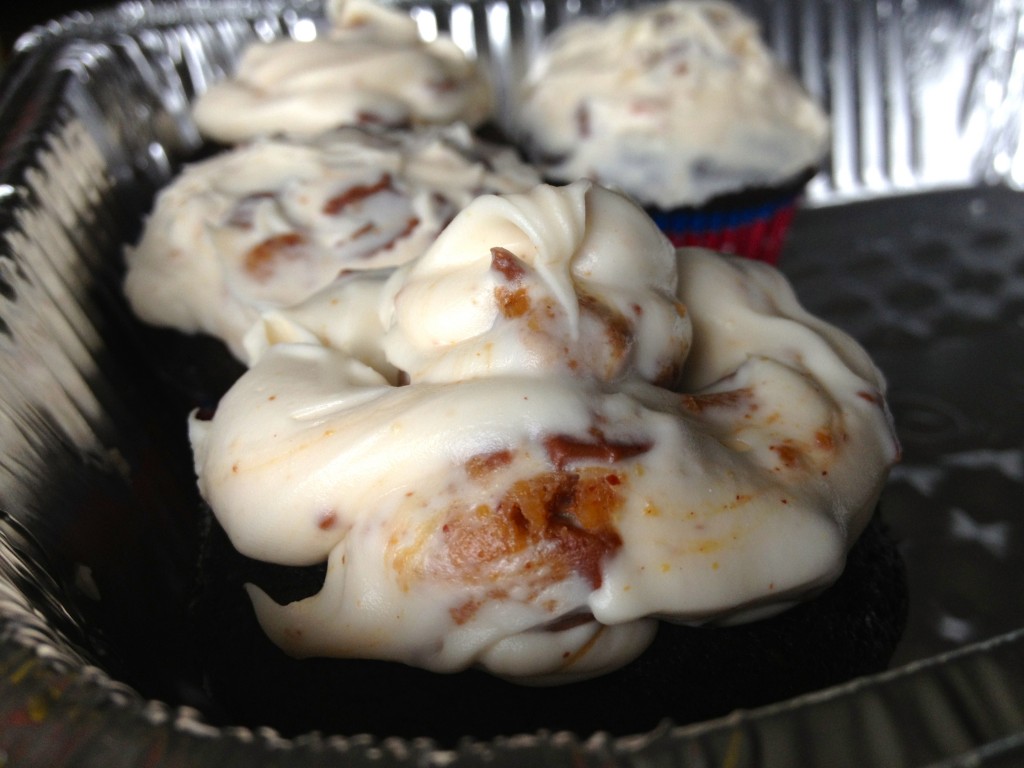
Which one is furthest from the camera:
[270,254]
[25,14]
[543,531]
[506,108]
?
[25,14]

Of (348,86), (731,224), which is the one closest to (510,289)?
(348,86)

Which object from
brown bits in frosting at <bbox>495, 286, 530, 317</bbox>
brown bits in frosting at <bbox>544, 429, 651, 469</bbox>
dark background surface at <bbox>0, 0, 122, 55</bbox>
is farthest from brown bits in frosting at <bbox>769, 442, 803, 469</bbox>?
dark background surface at <bbox>0, 0, 122, 55</bbox>

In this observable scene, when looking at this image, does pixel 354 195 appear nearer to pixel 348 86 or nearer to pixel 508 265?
pixel 348 86

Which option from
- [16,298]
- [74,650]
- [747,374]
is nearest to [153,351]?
[16,298]

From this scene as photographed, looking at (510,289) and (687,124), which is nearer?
(510,289)

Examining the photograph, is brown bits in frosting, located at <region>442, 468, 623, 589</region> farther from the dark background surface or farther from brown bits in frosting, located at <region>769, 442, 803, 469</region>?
the dark background surface

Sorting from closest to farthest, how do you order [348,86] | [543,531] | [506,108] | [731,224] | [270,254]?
[543,531], [270,254], [348,86], [731,224], [506,108]

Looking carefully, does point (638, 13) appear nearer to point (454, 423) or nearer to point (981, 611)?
point (981, 611)
